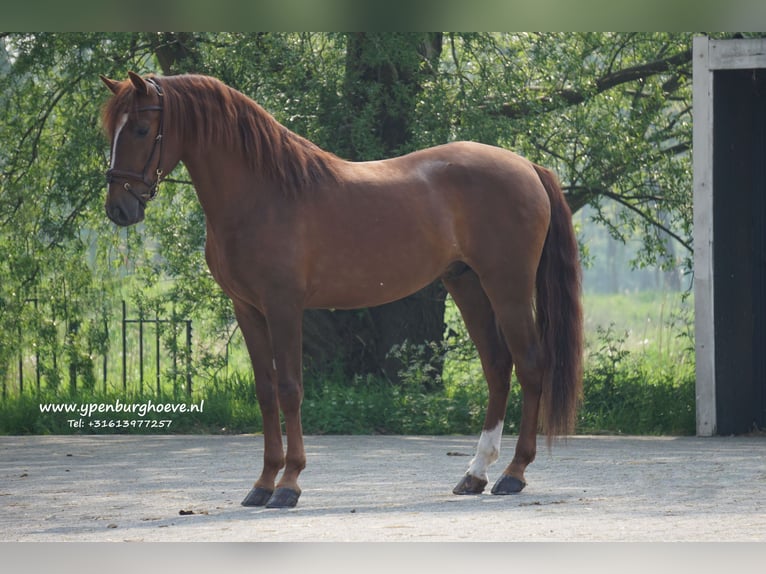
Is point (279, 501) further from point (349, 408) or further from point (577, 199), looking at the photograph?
point (577, 199)

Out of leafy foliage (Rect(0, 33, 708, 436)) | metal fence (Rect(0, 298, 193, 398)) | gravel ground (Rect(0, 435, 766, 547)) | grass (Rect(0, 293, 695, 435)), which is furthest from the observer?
metal fence (Rect(0, 298, 193, 398))

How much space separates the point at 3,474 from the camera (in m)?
7.44

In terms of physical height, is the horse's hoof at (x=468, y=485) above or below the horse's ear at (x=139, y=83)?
below

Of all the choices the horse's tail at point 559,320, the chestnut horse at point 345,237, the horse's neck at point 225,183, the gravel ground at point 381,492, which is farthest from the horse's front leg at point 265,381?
the horse's tail at point 559,320

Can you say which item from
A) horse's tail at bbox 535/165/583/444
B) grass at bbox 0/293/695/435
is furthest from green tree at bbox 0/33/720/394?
horse's tail at bbox 535/165/583/444

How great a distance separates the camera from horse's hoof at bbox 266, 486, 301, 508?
19.1 feet

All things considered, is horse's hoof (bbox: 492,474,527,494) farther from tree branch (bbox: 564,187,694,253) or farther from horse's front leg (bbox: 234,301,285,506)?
tree branch (bbox: 564,187,694,253)

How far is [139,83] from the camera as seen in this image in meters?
5.69

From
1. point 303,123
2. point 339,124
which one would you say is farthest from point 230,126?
point 339,124

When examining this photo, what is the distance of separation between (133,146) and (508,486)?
2589 mm

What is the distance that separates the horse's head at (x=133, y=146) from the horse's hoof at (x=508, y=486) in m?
2.31

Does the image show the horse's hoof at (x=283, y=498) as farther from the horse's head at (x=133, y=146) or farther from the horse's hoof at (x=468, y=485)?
the horse's head at (x=133, y=146)

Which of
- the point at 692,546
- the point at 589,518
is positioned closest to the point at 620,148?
the point at 589,518

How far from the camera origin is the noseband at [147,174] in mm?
5699
